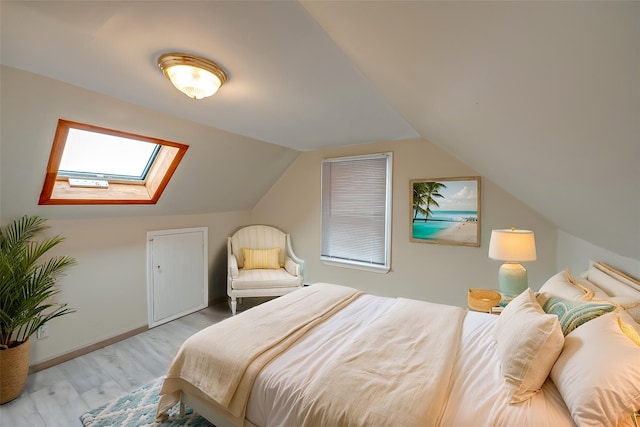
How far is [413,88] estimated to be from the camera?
4.58 feet

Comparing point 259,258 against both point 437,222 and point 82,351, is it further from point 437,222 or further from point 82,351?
point 437,222

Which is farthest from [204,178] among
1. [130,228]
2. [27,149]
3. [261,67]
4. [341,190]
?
[261,67]

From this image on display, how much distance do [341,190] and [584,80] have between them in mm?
3021

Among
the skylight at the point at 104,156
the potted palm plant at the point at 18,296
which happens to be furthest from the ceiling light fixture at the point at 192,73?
the potted palm plant at the point at 18,296

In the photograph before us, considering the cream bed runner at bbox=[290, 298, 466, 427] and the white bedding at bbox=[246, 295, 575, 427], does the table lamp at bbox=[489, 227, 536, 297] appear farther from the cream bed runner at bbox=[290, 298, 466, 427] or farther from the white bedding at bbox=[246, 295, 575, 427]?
the cream bed runner at bbox=[290, 298, 466, 427]

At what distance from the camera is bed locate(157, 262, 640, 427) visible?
0.99m

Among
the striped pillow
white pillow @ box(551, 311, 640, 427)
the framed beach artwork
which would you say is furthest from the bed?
the striped pillow

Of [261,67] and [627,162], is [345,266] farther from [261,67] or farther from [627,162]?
[627,162]

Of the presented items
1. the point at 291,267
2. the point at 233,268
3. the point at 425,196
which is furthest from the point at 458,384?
the point at 233,268

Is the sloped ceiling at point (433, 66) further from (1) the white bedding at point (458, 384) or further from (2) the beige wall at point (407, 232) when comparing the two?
(1) the white bedding at point (458, 384)

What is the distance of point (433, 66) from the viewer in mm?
1056

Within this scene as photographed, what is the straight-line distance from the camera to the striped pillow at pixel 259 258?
12.2 feet

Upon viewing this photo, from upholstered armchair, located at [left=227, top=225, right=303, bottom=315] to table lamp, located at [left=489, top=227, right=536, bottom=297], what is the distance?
2176 mm

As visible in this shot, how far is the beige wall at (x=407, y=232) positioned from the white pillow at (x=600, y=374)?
165cm
